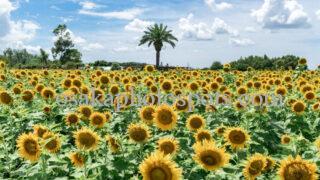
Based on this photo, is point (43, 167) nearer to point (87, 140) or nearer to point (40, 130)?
point (87, 140)

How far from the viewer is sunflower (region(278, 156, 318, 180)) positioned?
448 centimetres

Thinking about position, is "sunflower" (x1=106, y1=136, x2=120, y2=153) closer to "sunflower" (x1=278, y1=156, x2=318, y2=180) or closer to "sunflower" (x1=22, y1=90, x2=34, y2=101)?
"sunflower" (x1=278, y1=156, x2=318, y2=180)

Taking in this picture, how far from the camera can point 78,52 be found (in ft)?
376

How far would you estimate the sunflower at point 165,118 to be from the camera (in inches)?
284

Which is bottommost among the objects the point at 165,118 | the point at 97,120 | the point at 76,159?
the point at 76,159

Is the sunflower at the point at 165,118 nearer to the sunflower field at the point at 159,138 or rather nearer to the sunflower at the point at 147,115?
the sunflower field at the point at 159,138

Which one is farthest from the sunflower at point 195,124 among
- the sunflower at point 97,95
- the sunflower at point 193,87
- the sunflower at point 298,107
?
the sunflower at point 193,87

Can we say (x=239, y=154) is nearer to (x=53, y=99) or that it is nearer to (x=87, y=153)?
(x=87, y=153)

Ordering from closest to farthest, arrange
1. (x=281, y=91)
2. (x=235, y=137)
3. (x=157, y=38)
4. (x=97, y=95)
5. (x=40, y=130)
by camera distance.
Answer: (x=40, y=130) < (x=235, y=137) < (x=97, y=95) < (x=281, y=91) < (x=157, y=38)

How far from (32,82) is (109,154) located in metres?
8.50

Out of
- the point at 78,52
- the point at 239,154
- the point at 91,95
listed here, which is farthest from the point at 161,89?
the point at 78,52

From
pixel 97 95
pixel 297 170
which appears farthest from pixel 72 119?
pixel 297 170

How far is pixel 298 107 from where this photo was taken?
33.5ft

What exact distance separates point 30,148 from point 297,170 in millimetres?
2894
